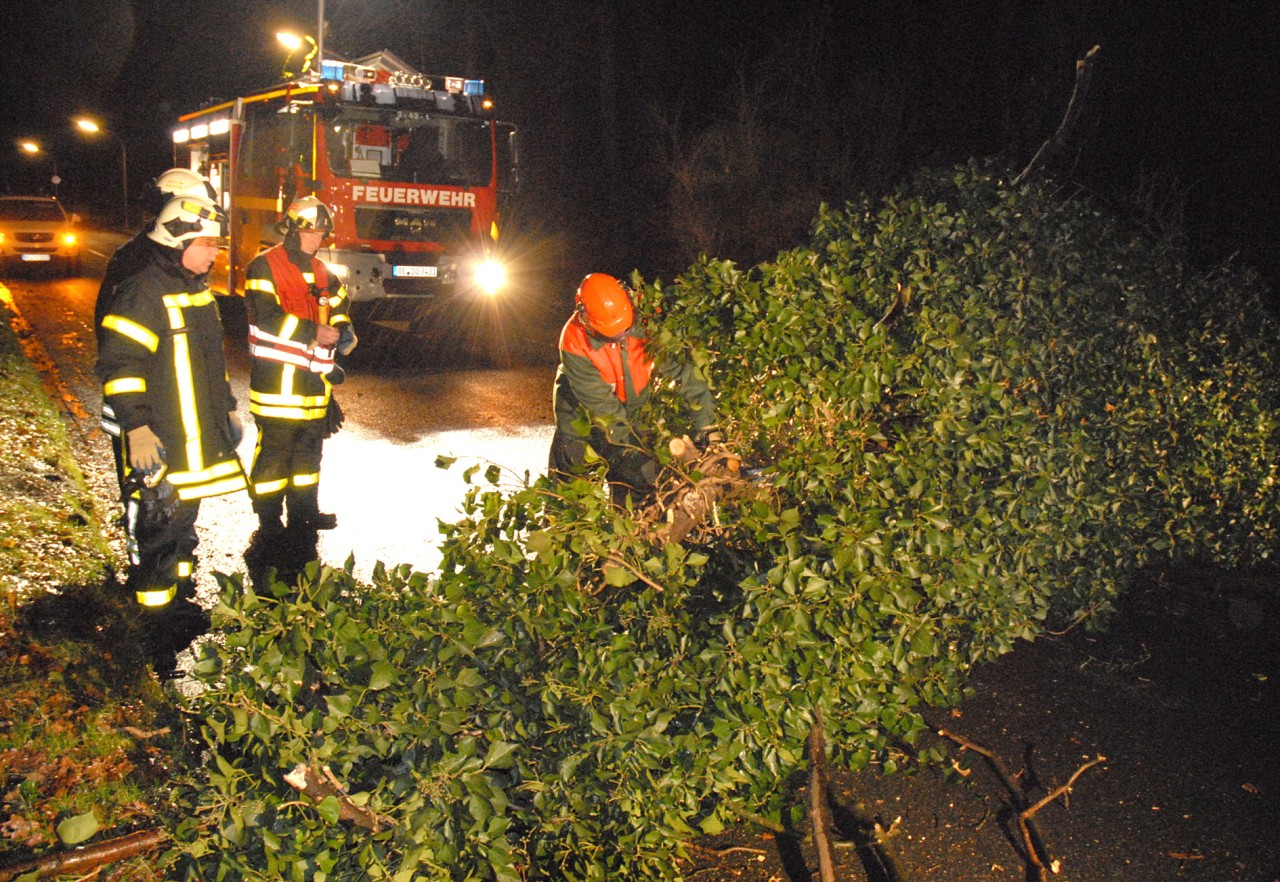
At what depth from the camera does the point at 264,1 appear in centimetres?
4300

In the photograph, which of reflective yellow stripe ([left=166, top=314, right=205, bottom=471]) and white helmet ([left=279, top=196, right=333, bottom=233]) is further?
white helmet ([left=279, top=196, right=333, bottom=233])

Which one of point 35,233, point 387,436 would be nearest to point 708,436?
point 387,436

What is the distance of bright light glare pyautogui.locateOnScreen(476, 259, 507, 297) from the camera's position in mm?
12500

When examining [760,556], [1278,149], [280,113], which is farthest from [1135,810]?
[280,113]

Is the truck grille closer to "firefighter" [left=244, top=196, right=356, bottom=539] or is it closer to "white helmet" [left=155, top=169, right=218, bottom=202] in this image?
"firefighter" [left=244, top=196, right=356, bottom=539]

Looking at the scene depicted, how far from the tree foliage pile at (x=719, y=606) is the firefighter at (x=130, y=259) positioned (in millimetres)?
1998

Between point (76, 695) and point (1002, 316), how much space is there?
3.72 meters

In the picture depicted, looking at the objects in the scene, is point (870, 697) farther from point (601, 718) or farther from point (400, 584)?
point (400, 584)

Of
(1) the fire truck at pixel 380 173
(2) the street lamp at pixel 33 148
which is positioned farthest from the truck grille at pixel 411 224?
(2) the street lamp at pixel 33 148

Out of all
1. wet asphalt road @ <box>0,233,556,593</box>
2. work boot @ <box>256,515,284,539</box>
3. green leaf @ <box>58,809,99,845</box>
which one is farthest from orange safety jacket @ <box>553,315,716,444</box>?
green leaf @ <box>58,809,99,845</box>

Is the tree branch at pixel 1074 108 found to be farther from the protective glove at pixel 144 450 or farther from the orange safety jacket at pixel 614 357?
the protective glove at pixel 144 450

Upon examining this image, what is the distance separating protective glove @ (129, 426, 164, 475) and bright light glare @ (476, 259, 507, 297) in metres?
9.04

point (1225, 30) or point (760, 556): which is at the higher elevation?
point (1225, 30)

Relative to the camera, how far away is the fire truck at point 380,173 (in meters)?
11.2
